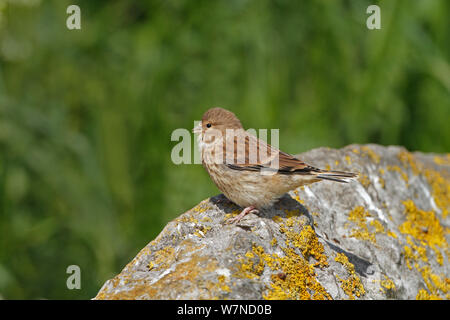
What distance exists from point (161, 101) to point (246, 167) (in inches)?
96.5

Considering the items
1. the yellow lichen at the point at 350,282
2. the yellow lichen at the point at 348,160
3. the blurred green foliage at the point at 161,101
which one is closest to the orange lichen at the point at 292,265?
the yellow lichen at the point at 350,282

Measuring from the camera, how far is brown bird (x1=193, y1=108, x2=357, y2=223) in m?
3.37

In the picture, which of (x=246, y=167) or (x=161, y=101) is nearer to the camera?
(x=246, y=167)

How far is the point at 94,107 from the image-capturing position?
6.03m

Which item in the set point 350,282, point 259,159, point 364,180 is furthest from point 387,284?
point 259,159

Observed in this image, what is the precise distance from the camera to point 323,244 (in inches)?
124

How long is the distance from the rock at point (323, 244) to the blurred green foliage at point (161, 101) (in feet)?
5.46

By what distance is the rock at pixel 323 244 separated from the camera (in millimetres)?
2609

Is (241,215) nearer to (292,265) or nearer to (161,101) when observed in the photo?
(292,265)

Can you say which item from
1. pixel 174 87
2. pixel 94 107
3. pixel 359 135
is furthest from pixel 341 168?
pixel 94 107

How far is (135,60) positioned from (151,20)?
47 cm

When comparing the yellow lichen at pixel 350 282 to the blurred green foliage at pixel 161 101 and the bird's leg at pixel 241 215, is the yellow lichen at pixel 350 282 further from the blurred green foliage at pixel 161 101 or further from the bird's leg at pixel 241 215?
the blurred green foliage at pixel 161 101
